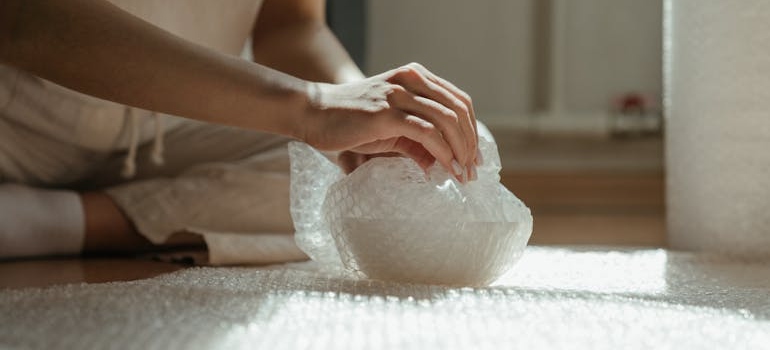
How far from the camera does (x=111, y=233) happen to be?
983mm

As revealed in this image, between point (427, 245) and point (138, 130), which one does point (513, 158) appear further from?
point (427, 245)

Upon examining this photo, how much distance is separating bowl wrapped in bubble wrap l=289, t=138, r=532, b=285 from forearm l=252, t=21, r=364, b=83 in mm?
262

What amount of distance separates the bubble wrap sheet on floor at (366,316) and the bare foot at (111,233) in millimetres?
306

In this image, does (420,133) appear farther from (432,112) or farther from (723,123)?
(723,123)

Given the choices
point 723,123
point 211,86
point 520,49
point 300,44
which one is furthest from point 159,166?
point 520,49

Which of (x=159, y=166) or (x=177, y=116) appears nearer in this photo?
(x=177, y=116)

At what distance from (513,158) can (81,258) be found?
135 cm

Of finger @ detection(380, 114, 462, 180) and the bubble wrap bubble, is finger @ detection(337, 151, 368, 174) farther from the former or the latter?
the bubble wrap bubble

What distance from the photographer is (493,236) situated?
2.11 ft

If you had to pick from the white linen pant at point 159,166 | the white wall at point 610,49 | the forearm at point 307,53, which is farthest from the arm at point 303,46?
the white wall at point 610,49

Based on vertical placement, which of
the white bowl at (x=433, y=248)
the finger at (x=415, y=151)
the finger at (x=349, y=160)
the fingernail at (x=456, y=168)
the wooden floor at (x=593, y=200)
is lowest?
the wooden floor at (x=593, y=200)

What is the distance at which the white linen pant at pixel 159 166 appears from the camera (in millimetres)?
908

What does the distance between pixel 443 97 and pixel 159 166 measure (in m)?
0.53

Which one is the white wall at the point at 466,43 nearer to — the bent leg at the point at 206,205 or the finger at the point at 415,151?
the bent leg at the point at 206,205
